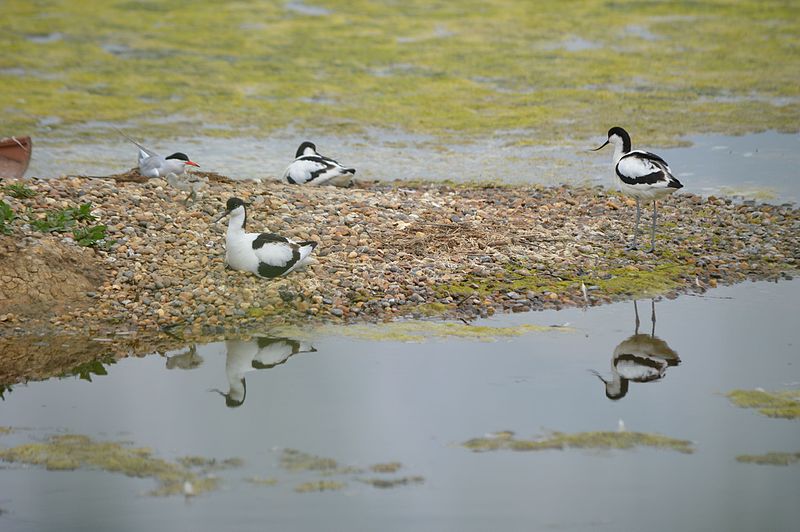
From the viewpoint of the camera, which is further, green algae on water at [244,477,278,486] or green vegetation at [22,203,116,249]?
green vegetation at [22,203,116,249]

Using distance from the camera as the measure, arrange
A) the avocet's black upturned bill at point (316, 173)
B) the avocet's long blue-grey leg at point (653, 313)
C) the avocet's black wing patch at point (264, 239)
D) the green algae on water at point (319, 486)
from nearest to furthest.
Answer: the green algae on water at point (319, 486) → the avocet's long blue-grey leg at point (653, 313) → the avocet's black wing patch at point (264, 239) → the avocet's black upturned bill at point (316, 173)

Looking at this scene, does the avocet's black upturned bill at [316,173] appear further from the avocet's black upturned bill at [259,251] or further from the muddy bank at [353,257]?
the avocet's black upturned bill at [259,251]

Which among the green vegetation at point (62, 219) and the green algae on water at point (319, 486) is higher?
the green vegetation at point (62, 219)

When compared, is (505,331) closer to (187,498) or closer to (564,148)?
(187,498)

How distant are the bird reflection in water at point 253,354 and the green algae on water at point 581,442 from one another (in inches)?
95.9

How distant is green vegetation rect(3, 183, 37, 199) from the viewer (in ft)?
43.9

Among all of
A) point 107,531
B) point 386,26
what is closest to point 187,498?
point 107,531

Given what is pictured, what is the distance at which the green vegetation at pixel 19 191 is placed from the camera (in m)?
13.4

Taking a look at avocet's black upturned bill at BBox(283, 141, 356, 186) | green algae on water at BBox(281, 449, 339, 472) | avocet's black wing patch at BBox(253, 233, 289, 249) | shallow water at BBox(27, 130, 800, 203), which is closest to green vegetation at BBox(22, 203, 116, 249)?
avocet's black wing patch at BBox(253, 233, 289, 249)

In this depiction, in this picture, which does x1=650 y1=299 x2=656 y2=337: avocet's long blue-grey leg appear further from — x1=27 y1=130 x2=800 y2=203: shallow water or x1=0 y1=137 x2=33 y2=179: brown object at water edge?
x1=0 y1=137 x2=33 y2=179: brown object at water edge

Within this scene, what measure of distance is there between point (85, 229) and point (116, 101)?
13112mm

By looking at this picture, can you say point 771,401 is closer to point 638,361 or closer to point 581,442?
point 638,361

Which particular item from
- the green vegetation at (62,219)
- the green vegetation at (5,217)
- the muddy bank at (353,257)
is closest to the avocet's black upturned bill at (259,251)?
the muddy bank at (353,257)

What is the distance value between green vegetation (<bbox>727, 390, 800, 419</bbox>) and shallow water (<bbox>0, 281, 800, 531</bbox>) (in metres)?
0.14
